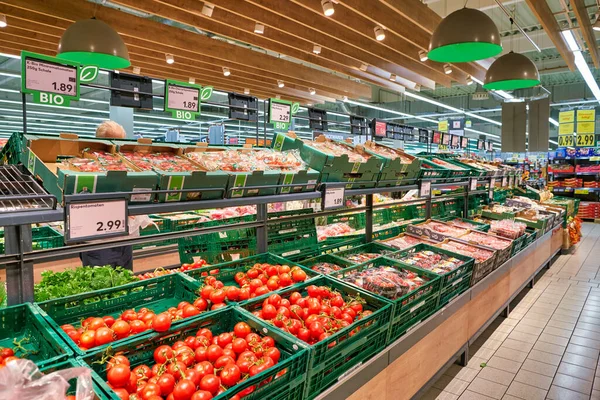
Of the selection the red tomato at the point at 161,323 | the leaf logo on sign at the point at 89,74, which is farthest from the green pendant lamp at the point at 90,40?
the red tomato at the point at 161,323

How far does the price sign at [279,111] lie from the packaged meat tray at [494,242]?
2459mm

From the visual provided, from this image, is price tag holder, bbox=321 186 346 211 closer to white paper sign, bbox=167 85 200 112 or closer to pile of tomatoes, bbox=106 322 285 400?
pile of tomatoes, bbox=106 322 285 400

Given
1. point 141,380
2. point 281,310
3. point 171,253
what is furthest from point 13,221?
point 171,253

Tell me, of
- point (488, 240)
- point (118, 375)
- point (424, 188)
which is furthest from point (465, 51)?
point (118, 375)

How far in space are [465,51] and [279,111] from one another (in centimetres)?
203

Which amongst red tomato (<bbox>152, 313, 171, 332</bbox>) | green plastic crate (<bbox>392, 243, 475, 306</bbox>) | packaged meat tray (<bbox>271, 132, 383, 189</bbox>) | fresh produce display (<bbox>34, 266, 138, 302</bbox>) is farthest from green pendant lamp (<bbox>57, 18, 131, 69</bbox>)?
green plastic crate (<bbox>392, 243, 475, 306</bbox>)

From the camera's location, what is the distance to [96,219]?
1.68 m

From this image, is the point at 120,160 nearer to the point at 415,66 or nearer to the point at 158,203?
the point at 158,203

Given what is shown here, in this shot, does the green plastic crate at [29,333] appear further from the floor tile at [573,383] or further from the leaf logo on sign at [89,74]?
the floor tile at [573,383]

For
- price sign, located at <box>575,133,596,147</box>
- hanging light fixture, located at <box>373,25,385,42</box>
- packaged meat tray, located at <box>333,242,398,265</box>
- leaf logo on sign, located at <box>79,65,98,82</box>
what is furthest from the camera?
price sign, located at <box>575,133,596,147</box>

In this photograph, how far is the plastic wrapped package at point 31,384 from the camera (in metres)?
1.06

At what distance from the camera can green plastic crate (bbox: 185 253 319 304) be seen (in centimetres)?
258

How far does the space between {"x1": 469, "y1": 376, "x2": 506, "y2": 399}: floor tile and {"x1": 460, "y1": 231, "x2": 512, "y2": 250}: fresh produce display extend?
1500 mm

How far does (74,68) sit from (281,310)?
2.30 m
